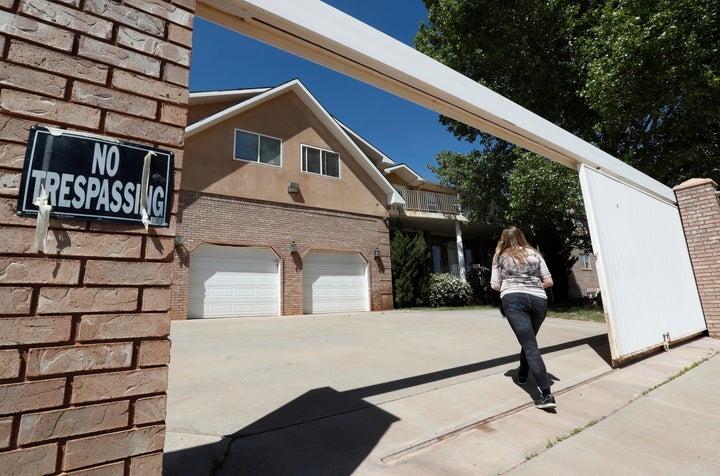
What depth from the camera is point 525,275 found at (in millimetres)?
3277

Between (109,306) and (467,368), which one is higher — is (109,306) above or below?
above

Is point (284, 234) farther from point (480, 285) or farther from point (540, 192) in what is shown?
point (480, 285)

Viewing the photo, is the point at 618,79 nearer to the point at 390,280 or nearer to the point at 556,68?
the point at 556,68

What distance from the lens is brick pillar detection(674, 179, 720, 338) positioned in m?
6.09

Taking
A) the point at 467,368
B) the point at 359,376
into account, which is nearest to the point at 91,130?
the point at 359,376

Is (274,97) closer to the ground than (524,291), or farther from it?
farther from it

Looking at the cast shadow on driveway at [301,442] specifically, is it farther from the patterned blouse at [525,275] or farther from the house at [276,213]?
the house at [276,213]

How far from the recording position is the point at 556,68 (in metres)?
11.8

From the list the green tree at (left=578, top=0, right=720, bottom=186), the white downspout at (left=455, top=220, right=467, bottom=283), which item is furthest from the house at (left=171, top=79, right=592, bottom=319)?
the green tree at (left=578, top=0, right=720, bottom=186)

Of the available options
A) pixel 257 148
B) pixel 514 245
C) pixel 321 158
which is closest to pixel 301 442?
pixel 514 245

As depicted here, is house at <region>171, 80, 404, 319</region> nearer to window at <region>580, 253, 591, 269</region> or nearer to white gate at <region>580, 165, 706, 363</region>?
white gate at <region>580, 165, 706, 363</region>

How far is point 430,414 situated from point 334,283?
10.4 m

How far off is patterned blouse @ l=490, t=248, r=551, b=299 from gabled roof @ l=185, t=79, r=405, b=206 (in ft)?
34.2

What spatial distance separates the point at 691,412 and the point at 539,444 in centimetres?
152
